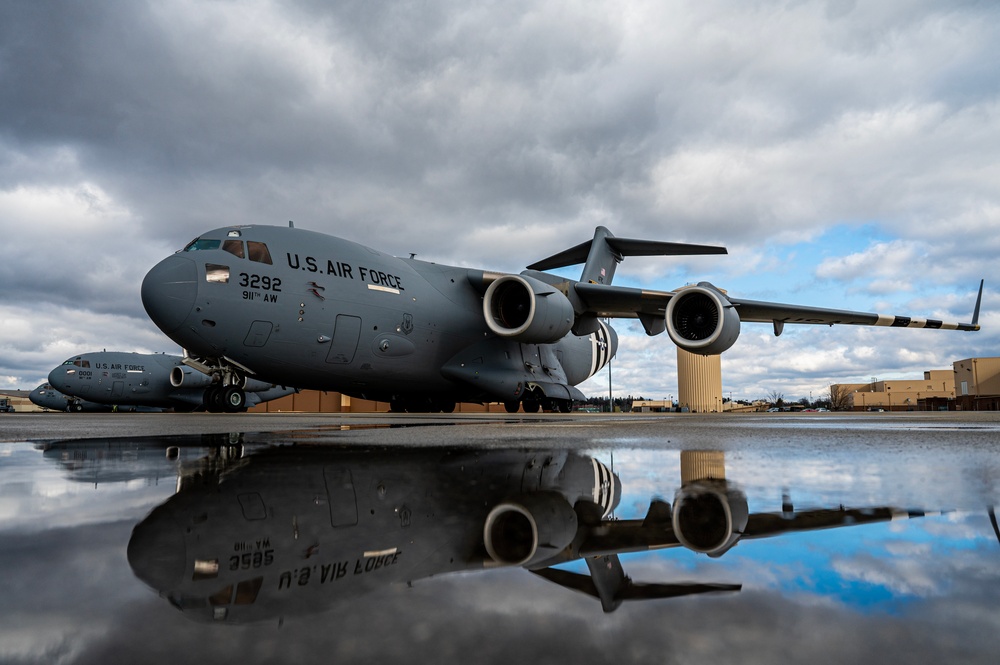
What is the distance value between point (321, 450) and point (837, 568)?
9.04 feet

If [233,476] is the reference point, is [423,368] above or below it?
above

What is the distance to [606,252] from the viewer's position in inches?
709

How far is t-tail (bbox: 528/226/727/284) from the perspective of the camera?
16.8 metres

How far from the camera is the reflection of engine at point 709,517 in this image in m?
1.18

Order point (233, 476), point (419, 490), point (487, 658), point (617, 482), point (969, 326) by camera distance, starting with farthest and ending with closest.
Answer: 1. point (969, 326)
2. point (233, 476)
3. point (617, 482)
4. point (419, 490)
5. point (487, 658)

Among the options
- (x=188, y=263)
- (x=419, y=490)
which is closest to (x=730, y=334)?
(x=188, y=263)

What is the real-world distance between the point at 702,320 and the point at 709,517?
423 inches

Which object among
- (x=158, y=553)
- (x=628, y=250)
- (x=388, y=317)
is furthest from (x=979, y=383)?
(x=158, y=553)

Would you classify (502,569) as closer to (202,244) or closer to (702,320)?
(202,244)

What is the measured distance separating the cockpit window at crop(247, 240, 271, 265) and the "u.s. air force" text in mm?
324

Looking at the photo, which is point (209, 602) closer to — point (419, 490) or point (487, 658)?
point (487, 658)

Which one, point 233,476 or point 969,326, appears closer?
point 233,476

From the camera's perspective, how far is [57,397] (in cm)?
3053

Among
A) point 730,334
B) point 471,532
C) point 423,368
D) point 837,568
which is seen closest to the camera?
point 837,568
